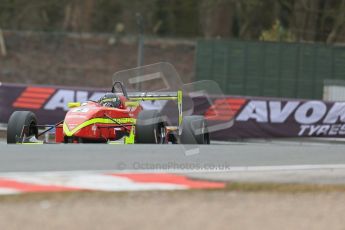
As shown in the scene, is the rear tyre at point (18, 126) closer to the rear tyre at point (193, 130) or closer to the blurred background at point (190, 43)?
the rear tyre at point (193, 130)

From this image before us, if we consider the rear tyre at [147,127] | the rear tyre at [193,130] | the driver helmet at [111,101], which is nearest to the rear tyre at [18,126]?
the driver helmet at [111,101]

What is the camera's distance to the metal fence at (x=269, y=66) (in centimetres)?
2538

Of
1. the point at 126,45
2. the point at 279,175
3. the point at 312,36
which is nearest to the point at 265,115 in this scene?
the point at 279,175

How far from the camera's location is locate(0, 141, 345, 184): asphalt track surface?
8.20 meters

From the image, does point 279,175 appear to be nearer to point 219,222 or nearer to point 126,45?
point 219,222

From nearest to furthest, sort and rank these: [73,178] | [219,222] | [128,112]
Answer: [219,222]
[73,178]
[128,112]

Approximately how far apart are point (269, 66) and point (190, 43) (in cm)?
1109

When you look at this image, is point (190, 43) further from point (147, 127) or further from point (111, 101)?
point (147, 127)

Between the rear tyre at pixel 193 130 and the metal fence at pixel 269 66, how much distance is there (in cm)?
1264

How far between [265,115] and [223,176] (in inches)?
409

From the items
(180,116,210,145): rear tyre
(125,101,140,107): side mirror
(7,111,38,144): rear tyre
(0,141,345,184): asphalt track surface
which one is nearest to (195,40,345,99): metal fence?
(180,116,210,145): rear tyre

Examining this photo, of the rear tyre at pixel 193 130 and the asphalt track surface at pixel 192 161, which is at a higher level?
the asphalt track surface at pixel 192 161

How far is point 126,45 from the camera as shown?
37.2 meters

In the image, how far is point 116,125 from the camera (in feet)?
41.5
